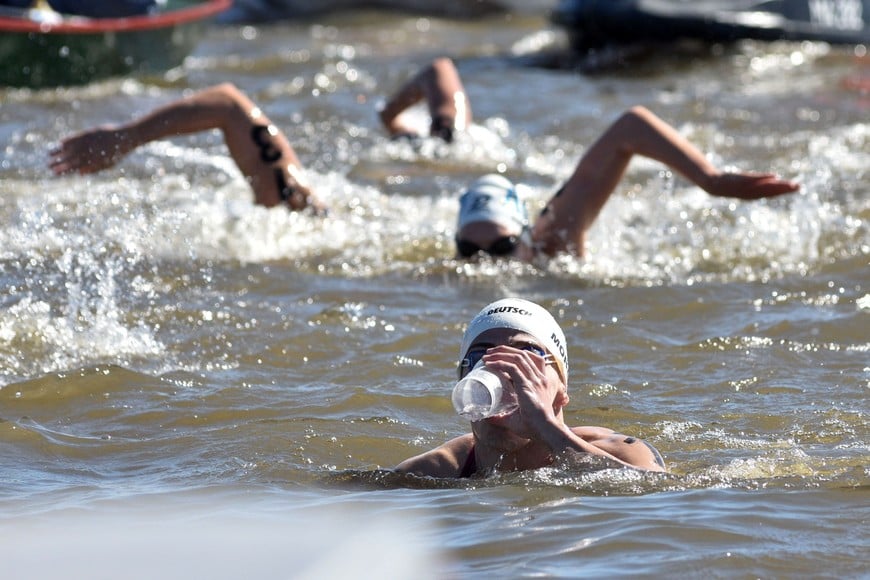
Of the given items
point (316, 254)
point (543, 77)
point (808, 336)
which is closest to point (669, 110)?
point (543, 77)

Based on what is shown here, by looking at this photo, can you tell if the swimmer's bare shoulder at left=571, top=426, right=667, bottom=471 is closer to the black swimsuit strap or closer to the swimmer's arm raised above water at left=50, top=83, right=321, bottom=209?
the black swimsuit strap

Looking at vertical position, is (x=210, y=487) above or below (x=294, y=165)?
below

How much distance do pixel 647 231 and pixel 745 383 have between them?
2.42m

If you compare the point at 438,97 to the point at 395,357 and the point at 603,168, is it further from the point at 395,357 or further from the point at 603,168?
the point at 395,357

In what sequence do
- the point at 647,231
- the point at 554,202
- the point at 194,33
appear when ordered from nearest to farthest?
the point at 554,202
the point at 647,231
the point at 194,33

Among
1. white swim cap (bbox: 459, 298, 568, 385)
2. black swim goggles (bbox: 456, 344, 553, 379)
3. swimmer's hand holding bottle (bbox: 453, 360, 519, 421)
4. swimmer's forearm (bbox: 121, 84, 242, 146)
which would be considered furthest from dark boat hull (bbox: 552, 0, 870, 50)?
swimmer's hand holding bottle (bbox: 453, 360, 519, 421)

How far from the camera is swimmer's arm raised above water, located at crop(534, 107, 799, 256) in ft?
23.5

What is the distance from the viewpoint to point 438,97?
386 inches

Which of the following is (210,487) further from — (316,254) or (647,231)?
(647,231)

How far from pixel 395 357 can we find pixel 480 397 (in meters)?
2.03

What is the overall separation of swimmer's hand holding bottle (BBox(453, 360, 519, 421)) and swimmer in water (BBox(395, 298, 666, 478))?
0.03m

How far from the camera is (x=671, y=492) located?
4.34m

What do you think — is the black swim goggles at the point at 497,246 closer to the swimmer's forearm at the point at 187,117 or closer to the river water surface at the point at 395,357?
the river water surface at the point at 395,357

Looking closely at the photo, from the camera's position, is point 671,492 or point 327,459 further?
point 327,459
